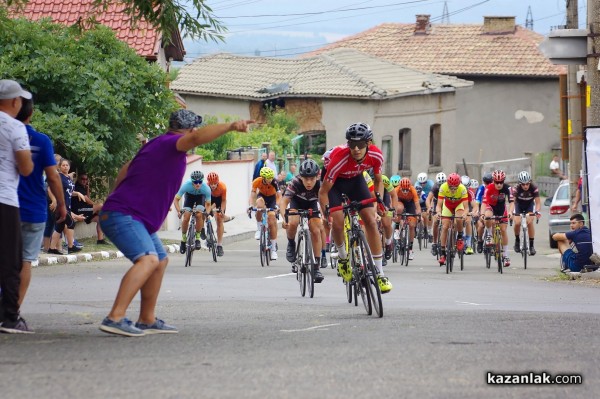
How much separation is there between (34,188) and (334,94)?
42138mm

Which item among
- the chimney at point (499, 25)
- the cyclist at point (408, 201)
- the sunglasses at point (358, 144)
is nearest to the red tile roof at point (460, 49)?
the chimney at point (499, 25)

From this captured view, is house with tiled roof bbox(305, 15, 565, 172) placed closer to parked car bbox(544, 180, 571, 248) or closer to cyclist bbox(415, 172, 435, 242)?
cyclist bbox(415, 172, 435, 242)

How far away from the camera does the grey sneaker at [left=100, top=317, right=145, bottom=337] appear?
9.55 m

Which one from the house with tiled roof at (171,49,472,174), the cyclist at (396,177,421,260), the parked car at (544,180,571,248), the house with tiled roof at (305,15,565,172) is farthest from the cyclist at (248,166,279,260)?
the house with tiled roof at (305,15,565,172)

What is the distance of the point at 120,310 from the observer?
9539 millimetres

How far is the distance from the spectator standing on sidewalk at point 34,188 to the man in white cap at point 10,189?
0.28 meters

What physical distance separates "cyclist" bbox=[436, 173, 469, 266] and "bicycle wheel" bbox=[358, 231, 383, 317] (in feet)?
36.1

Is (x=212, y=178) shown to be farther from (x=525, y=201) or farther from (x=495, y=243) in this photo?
(x=525, y=201)

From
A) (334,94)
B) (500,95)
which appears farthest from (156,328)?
(500,95)

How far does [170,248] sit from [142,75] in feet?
12.4

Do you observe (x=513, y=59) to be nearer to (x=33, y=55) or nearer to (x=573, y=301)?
(x=33, y=55)

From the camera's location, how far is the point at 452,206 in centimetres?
2352

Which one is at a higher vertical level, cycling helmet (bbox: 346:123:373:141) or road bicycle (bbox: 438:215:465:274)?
cycling helmet (bbox: 346:123:373:141)

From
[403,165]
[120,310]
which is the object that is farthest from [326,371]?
[403,165]
